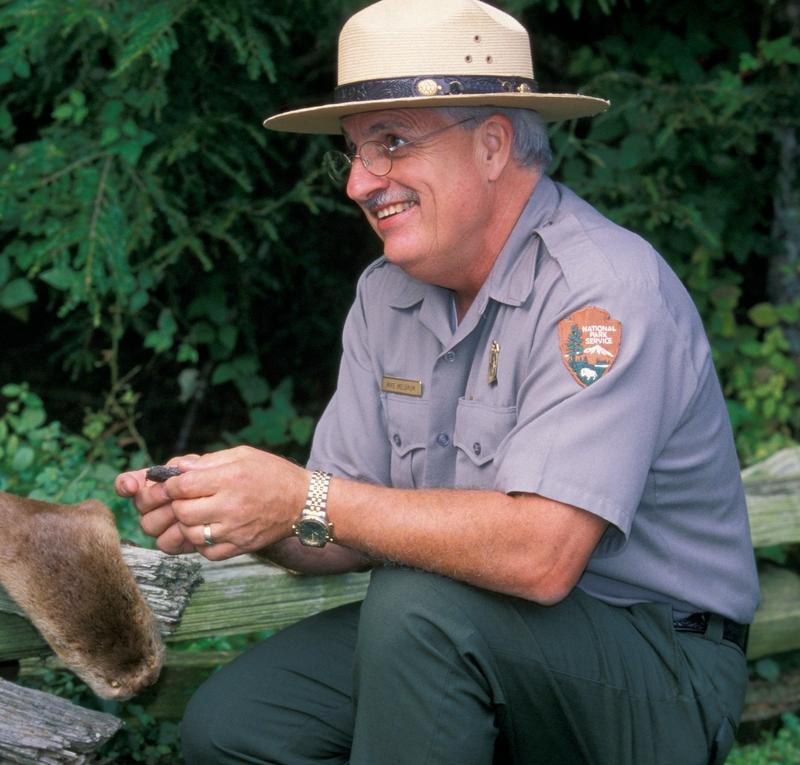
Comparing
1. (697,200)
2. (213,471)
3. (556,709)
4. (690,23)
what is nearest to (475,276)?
(213,471)

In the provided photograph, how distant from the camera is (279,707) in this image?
7.99ft

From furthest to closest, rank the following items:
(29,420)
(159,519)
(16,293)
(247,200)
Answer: (247,200) < (16,293) < (29,420) < (159,519)

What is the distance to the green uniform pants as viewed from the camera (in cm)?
197

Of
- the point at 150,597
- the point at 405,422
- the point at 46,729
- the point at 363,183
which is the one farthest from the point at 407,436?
the point at 46,729

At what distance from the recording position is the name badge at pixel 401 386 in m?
2.63

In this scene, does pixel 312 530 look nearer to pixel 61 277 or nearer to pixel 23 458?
pixel 23 458

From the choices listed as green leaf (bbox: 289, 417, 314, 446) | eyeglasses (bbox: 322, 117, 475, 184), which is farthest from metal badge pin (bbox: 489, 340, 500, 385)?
green leaf (bbox: 289, 417, 314, 446)

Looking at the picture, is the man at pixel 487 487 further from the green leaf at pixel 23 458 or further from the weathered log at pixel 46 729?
the green leaf at pixel 23 458

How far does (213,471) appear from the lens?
82.7 inches

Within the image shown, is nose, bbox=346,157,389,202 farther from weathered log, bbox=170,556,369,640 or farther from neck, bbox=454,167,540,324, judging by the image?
weathered log, bbox=170,556,369,640

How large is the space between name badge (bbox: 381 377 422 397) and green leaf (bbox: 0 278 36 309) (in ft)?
7.01

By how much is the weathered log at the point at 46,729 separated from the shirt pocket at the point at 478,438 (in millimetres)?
1012

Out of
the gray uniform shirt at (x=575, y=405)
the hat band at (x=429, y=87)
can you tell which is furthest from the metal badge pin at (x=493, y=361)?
the hat band at (x=429, y=87)

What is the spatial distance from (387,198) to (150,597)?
1.13 metres
